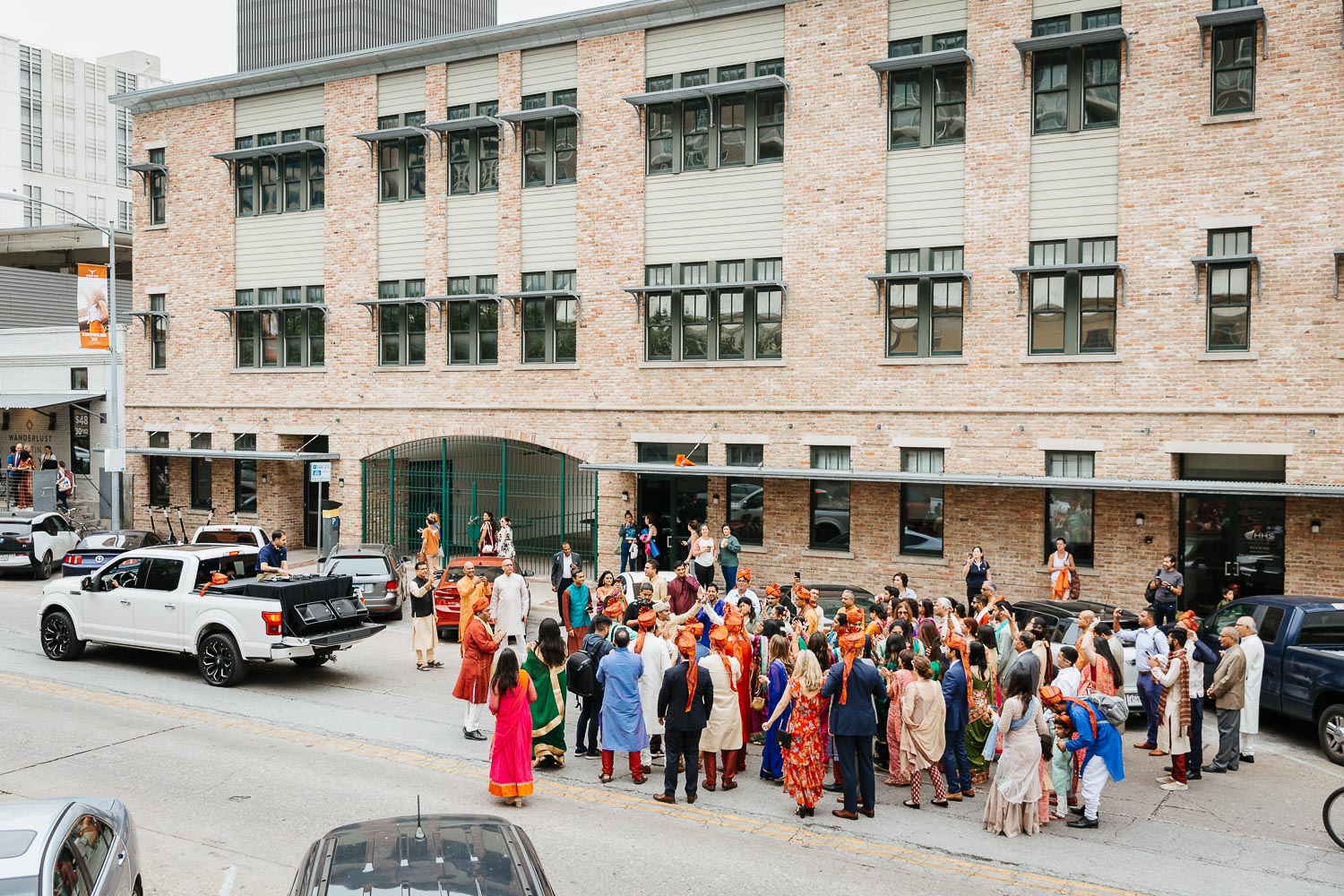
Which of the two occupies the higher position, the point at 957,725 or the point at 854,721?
the point at 854,721

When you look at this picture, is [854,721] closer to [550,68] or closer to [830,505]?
[830,505]

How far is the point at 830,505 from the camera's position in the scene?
23.7 meters

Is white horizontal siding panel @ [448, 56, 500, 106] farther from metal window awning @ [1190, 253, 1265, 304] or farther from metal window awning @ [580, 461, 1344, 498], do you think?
metal window awning @ [1190, 253, 1265, 304]

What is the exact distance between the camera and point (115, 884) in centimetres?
→ 617

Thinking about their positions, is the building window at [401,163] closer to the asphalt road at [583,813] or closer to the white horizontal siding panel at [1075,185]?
the white horizontal siding panel at [1075,185]

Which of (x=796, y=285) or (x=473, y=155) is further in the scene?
(x=473, y=155)

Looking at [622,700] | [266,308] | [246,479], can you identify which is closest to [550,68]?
[266,308]

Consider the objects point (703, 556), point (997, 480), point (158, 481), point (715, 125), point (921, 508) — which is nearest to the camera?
point (997, 480)

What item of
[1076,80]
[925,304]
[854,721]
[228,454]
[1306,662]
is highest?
[1076,80]

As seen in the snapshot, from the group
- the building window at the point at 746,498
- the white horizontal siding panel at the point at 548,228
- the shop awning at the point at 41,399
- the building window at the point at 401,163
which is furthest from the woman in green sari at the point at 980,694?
the shop awning at the point at 41,399

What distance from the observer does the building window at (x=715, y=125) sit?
79.5 feet

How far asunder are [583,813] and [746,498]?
47.8 feet

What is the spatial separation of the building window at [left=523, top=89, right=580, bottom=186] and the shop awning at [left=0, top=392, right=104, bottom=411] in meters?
18.5

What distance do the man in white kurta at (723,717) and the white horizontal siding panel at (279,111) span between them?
23964 millimetres
